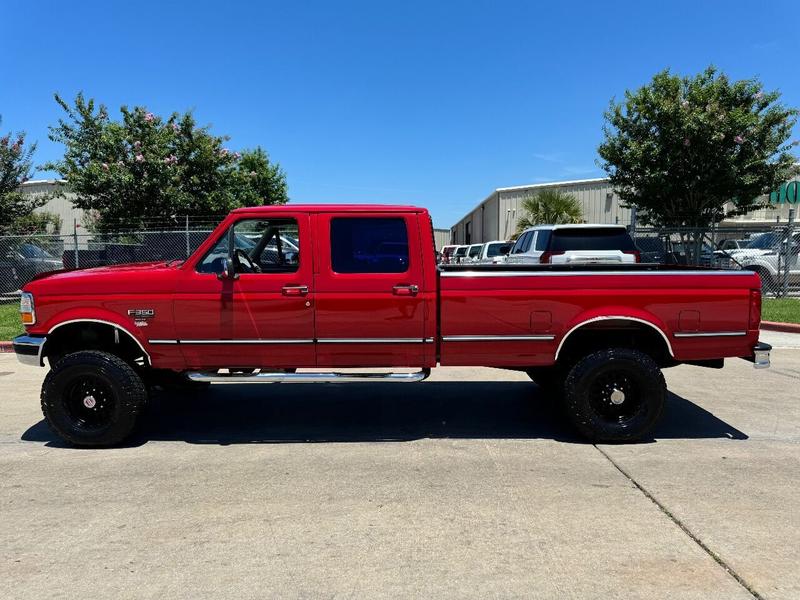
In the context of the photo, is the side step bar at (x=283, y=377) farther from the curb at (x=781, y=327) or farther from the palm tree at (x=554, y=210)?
the palm tree at (x=554, y=210)

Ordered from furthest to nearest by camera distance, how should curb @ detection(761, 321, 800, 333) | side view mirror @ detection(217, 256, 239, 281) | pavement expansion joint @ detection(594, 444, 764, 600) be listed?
1. curb @ detection(761, 321, 800, 333)
2. side view mirror @ detection(217, 256, 239, 281)
3. pavement expansion joint @ detection(594, 444, 764, 600)

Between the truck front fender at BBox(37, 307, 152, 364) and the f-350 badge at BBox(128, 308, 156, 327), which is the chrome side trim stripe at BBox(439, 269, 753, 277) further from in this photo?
the truck front fender at BBox(37, 307, 152, 364)

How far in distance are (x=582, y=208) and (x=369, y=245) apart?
37.6m

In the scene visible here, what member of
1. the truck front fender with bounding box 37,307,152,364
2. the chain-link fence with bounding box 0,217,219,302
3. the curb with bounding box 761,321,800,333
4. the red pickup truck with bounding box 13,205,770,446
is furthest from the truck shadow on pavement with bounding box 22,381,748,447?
the chain-link fence with bounding box 0,217,219,302

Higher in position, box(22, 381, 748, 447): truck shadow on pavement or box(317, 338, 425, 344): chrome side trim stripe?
box(317, 338, 425, 344): chrome side trim stripe

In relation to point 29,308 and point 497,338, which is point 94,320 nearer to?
point 29,308

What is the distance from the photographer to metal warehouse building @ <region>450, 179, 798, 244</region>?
117 ft

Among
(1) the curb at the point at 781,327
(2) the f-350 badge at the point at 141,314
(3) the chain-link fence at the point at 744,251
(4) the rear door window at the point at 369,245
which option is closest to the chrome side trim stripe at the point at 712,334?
(4) the rear door window at the point at 369,245

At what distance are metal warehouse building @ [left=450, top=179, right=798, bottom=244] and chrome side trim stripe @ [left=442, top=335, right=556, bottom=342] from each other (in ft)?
93.0

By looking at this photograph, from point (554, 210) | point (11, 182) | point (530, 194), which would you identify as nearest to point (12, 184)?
point (11, 182)

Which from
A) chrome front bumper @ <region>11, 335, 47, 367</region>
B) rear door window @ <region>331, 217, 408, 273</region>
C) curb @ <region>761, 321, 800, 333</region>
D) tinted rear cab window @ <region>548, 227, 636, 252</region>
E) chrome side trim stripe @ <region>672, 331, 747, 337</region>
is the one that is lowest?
curb @ <region>761, 321, 800, 333</region>

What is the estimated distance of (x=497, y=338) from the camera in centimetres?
499

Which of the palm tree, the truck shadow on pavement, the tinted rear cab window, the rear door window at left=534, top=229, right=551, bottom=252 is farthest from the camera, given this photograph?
the palm tree

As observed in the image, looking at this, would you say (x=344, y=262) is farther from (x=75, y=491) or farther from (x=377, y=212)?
(x=75, y=491)
